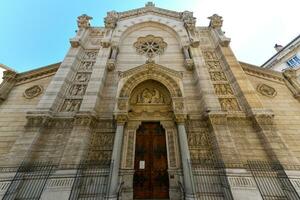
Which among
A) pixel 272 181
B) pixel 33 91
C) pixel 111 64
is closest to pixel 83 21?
pixel 111 64

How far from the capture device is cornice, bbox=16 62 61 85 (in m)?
11.0

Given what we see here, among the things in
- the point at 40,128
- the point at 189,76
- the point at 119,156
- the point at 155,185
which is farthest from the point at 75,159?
the point at 189,76

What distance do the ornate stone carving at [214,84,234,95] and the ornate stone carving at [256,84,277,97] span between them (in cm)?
289

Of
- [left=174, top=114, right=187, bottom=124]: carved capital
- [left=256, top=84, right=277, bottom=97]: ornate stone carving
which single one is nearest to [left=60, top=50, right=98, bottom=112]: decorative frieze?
[left=174, top=114, right=187, bottom=124]: carved capital

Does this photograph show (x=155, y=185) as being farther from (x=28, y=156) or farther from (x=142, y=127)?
(x=28, y=156)

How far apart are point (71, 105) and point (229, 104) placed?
9.39 metres

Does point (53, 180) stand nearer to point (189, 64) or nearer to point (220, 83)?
point (189, 64)

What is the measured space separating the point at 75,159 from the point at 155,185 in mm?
3978

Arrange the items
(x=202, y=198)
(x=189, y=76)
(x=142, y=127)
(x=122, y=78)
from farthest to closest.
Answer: (x=189, y=76)
(x=122, y=78)
(x=142, y=127)
(x=202, y=198)

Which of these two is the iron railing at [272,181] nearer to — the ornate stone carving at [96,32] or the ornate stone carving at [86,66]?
the ornate stone carving at [86,66]

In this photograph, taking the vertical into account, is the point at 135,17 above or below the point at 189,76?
above

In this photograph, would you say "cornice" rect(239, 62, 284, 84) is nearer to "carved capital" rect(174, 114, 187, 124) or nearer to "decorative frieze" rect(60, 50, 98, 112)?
"carved capital" rect(174, 114, 187, 124)

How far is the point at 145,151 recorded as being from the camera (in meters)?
8.27

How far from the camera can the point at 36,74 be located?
11.1 m
